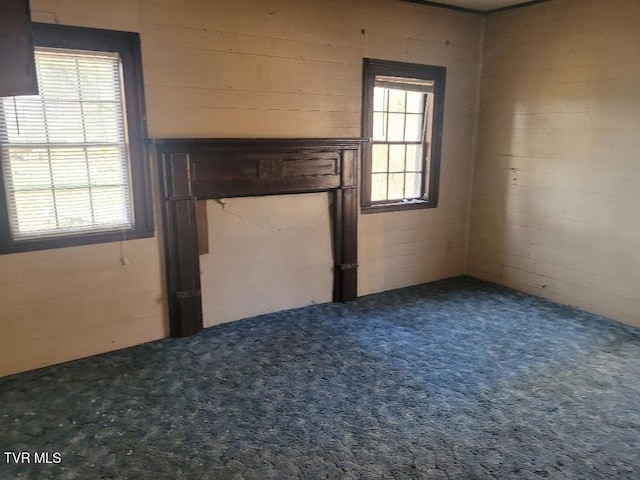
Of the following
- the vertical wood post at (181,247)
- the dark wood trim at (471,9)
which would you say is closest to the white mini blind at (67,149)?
the vertical wood post at (181,247)

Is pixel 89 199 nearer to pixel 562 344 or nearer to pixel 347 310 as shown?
pixel 347 310

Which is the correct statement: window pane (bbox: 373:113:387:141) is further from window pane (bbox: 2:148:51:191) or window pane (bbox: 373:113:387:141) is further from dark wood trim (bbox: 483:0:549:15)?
window pane (bbox: 2:148:51:191)

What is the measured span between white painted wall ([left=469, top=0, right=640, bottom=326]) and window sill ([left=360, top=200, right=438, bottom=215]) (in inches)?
24.9

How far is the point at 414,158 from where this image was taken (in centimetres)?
479

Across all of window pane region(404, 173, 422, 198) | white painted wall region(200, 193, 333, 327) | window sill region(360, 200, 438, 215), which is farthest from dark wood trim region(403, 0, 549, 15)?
white painted wall region(200, 193, 333, 327)

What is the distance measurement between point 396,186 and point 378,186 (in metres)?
0.23

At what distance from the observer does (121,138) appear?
3299 mm

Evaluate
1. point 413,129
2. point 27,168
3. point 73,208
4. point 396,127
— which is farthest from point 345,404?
point 413,129

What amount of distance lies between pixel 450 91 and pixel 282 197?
208cm

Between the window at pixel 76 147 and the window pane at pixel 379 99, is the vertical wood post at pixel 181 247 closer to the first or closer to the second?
the window at pixel 76 147

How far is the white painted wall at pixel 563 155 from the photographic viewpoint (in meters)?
3.82

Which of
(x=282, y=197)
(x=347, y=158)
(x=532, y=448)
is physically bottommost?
(x=532, y=448)

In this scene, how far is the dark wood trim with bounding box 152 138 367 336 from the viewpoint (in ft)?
11.4

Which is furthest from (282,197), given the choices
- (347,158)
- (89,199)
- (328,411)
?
(328,411)
